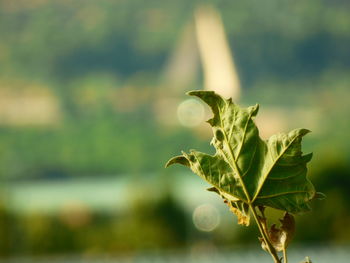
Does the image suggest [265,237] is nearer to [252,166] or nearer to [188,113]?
[252,166]

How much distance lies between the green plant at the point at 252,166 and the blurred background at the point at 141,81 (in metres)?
35.6

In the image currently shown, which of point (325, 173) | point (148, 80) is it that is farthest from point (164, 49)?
point (325, 173)

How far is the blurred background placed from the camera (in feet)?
138

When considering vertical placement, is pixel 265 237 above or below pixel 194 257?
below

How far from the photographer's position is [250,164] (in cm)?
42

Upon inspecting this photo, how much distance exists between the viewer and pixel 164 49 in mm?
46250

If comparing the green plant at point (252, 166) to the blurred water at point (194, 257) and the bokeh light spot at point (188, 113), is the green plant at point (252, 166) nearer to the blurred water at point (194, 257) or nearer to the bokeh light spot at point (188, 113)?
the blurred water at point (194, 257)

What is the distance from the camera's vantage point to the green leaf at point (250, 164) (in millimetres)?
409

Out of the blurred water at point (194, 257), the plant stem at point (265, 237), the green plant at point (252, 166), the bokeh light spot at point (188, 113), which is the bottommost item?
the plant stem at point (265, 237)

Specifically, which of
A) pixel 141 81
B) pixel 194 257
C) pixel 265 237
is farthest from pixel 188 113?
pixel 265 237

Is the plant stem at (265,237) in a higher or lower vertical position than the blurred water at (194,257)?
lower

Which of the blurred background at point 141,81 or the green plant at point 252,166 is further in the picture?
the blurred background at point 141,81

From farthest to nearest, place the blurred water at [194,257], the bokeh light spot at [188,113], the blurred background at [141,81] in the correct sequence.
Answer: the bokeh light spot at [188,113]
the blurred background at [141,81]
the blurred water at [194,257]

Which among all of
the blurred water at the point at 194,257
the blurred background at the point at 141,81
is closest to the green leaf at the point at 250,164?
the blurred water at the point at 194,257
